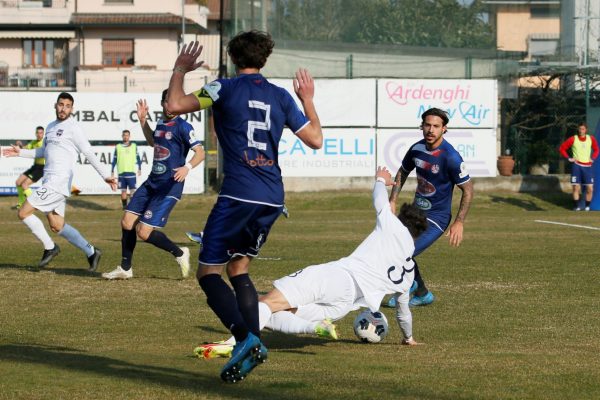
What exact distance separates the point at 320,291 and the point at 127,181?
23345mm

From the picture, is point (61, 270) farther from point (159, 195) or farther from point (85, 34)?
point (85, 34)

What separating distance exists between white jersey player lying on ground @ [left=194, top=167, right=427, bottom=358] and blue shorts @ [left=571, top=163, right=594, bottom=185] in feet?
73.8

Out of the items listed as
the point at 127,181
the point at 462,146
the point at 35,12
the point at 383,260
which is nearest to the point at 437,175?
the point at 383,260

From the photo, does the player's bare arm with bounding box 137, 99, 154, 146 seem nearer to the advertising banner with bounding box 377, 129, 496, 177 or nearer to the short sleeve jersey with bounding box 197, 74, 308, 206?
the short sleeve jersey with bounding box 197, 74, 308, 206

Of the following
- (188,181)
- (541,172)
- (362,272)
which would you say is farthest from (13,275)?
(541,172)

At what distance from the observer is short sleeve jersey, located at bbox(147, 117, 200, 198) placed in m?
13.8

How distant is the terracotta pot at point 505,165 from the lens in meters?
34.0

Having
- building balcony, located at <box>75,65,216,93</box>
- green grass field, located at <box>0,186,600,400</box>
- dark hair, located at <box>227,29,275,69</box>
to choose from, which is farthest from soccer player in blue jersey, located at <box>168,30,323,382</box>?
building balcony, located at <box>75,65,216,93</box>

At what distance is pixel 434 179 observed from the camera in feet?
38.3

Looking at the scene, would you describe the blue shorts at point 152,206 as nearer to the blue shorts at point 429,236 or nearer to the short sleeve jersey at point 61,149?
the short sleeve jersey at point 61,149

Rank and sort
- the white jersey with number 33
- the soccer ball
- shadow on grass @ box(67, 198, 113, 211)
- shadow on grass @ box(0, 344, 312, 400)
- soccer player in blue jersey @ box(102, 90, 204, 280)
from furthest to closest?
shadow on grass @ box(67, 198, 113, 211) < soccer player in blue jersey @ box(102, 90, 204, 280) < the soccer ball < the white jersey with number 33 < shadow on grass @ box(0, 344, 312, 400)

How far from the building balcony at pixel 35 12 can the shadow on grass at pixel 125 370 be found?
5900 cm

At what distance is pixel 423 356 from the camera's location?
8.36 m

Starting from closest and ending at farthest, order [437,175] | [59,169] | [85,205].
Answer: [437,175] < [59,169] < [85,205]
